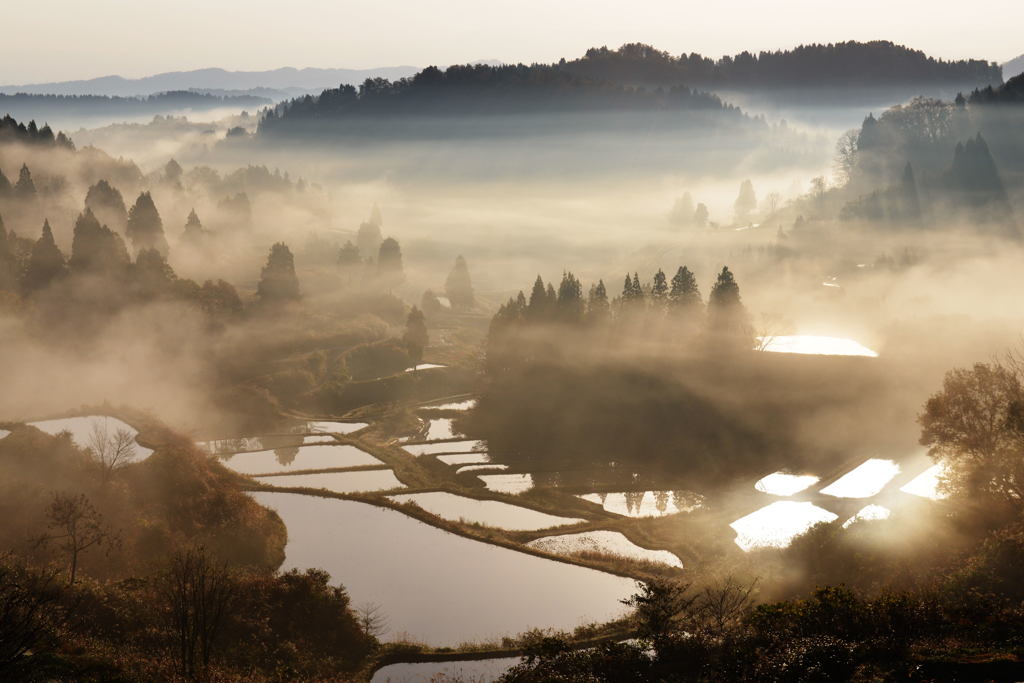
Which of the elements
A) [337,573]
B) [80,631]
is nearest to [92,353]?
[337,573]

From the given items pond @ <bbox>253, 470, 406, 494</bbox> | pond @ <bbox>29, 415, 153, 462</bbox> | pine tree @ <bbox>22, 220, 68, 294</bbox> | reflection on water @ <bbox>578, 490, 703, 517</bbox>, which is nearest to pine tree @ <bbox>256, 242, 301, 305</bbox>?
pine tree @ <bbox>22, 220, 68, 294</bbox>

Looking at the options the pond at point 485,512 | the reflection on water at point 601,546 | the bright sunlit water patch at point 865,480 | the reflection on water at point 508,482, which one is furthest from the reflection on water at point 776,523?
the reflection on water at point 508,482

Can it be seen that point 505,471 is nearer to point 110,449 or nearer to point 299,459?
point 299,459

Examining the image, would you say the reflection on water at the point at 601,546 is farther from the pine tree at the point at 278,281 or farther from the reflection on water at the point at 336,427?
the pine tree at the point at 278,281

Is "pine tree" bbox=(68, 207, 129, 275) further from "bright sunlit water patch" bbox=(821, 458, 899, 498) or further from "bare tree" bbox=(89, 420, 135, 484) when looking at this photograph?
"bright sunlit water patch" bbox=(821, 458, 899, 498)

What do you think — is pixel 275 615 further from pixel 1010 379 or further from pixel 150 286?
pixel 150 286

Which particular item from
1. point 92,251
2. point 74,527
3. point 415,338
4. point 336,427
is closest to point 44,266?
point 92,251

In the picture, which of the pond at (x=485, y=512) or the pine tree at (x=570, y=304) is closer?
the pond at (x=485, y=512)
